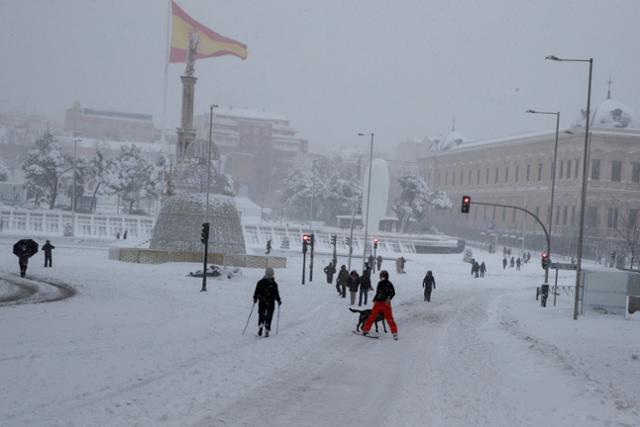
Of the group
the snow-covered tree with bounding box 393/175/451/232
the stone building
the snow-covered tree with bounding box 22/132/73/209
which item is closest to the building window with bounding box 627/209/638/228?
the stone building

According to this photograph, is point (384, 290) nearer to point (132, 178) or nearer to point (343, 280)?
point (343, 280)

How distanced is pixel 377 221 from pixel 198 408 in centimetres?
7297

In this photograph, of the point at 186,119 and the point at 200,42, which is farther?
the point at 200,42

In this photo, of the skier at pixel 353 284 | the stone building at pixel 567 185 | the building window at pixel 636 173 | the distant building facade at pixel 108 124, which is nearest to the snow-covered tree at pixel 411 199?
the stone building at pixel 567 185

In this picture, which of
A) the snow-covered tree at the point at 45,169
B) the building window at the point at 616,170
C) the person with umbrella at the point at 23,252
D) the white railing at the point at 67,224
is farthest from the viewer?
the building window at the point at 616,170

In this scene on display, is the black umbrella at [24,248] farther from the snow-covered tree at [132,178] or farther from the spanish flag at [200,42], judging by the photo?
the snow-covered tree at [132,178]

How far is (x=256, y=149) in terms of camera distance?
6211 inches

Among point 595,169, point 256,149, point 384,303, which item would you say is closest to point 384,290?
point 384,303

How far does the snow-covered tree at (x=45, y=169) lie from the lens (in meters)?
83.3

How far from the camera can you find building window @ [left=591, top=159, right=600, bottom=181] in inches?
3433

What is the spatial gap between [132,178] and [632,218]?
51633 millimetres

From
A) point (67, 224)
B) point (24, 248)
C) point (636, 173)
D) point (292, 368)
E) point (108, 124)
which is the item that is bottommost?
point (67, 224)

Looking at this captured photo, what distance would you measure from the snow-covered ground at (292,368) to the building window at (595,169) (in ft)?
215

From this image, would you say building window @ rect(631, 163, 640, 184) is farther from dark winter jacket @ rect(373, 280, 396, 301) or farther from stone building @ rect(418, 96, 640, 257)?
dark winter jacket @ rect(373, 280, 396, 301)
